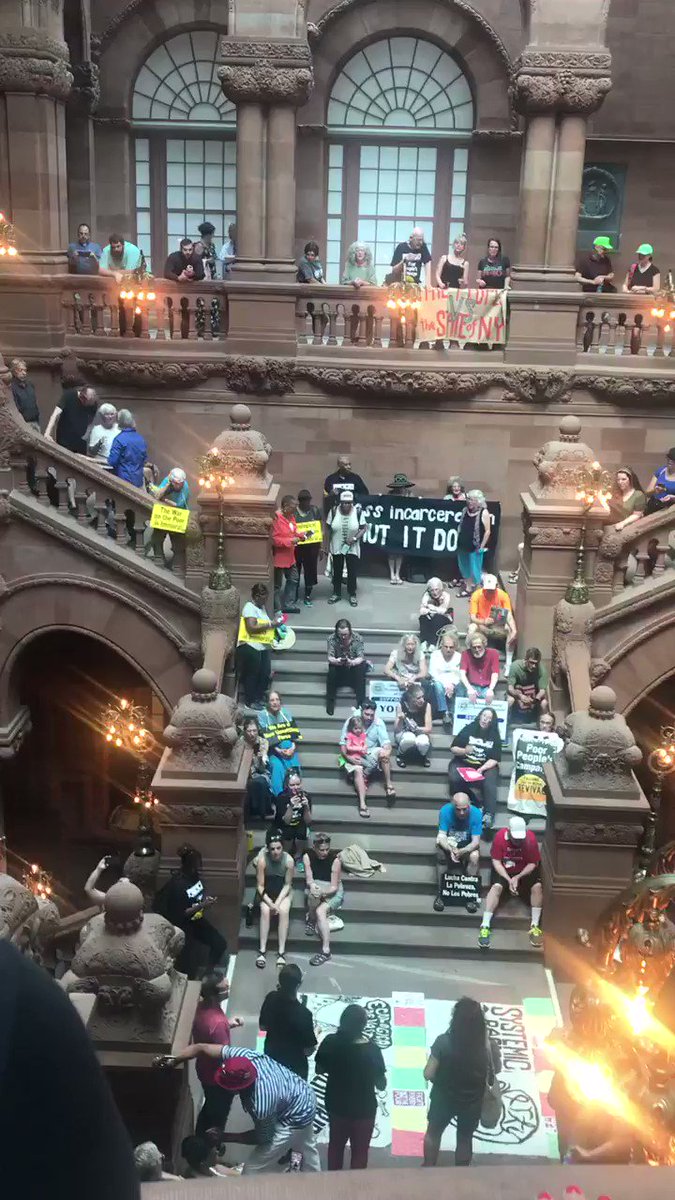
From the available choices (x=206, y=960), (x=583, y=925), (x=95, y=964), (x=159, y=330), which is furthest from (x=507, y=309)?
(x=95, y=964)

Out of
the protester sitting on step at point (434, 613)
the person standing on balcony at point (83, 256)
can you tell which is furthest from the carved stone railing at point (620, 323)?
the person standing on balcony at point (83, 256)

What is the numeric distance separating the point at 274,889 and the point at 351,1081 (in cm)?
379

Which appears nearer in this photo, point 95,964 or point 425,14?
Answer: point 95,964

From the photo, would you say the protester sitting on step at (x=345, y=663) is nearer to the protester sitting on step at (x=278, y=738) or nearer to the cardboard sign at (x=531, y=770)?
the protester sitting on step at (x=278, y=738)

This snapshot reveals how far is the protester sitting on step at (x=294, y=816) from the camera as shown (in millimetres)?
12734

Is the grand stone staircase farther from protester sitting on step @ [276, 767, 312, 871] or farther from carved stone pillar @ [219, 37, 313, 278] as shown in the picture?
carved stone pillar @ [219, 37, 313, 278]

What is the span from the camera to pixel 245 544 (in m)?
→ 14.8

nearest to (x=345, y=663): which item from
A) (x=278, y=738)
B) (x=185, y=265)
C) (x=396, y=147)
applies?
(x=278, y=738)

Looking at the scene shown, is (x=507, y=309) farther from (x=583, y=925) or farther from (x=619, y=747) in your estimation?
(x=583, y=925)

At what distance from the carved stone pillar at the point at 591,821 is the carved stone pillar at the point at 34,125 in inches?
443

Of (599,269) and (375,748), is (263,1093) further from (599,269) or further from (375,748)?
(599,269)

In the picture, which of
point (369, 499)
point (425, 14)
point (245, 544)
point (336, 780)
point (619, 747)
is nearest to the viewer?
point (619, 747)

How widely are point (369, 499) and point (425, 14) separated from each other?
9062mm

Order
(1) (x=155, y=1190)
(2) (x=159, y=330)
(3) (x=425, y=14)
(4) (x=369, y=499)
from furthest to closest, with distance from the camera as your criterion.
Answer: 1. (3) (x=425, y=14)
2. (2) (x=159, y=330)
3. (4) (x=369, y=499)
4. (1) (x=155, y=1190)
